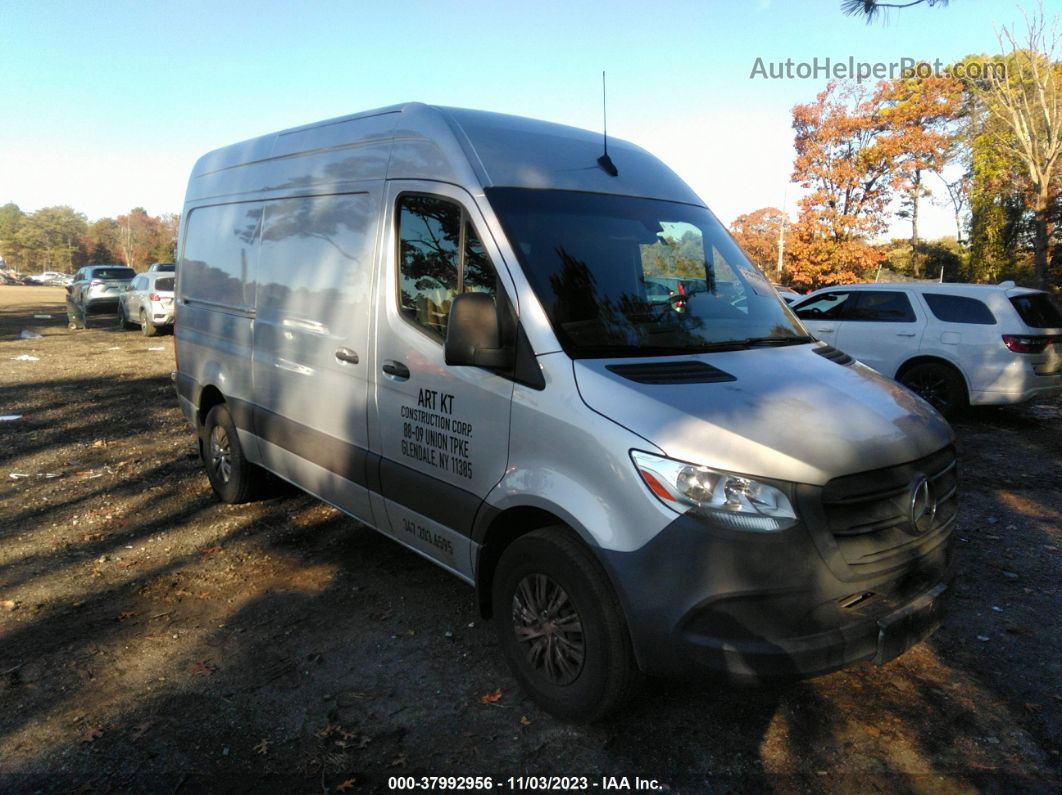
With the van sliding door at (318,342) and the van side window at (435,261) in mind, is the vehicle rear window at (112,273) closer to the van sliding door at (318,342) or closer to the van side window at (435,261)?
the van sliding door at (318,342)

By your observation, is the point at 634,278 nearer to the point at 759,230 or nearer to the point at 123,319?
the point at 123,319

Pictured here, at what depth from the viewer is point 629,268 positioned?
11.4 ft

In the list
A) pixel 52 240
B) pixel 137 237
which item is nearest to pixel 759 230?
pixel 137 237

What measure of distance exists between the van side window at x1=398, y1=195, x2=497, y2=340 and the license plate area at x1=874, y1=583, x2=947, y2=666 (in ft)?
6.69

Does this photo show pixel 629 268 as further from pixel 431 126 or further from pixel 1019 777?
pixel 1019 777

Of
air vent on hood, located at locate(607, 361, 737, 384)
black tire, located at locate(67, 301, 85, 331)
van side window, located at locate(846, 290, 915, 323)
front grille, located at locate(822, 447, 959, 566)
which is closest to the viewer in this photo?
front grille, located at locate(822, 447, 959, 566)

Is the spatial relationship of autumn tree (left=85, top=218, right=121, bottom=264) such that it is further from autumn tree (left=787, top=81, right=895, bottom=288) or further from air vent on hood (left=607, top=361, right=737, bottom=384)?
air vent on hood (left=607, top=361, right=737, bottom=384)

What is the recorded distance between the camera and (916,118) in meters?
32.2

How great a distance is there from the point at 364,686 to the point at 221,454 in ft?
10.2

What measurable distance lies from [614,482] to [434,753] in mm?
1337

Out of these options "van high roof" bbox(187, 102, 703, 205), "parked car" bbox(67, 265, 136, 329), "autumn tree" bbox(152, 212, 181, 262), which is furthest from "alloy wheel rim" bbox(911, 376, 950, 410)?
"autumn tree" bbox(152, 212, 181, 262)

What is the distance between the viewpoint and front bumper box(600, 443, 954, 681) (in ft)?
8.23

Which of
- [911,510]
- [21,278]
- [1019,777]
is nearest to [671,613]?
[911,510]

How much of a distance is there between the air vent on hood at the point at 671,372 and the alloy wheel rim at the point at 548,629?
35.3 inches
